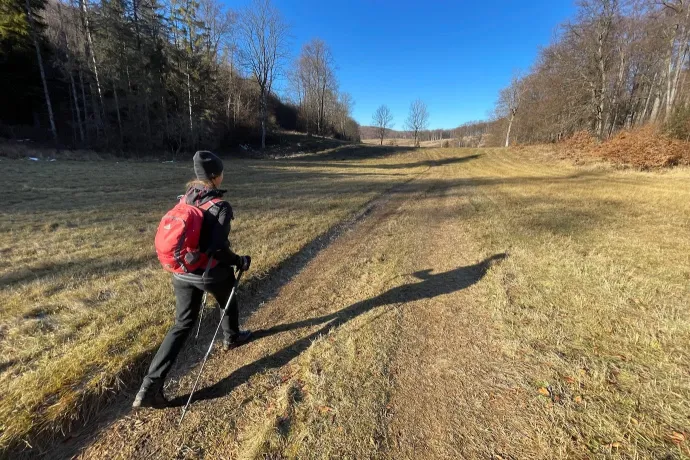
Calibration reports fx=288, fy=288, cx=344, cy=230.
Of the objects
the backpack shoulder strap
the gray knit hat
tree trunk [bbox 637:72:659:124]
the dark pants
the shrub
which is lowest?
the dark pants

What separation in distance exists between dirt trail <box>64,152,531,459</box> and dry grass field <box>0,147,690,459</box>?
0.05 ft

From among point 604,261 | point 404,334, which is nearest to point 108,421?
point 404,334

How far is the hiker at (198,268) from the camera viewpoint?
2280mm

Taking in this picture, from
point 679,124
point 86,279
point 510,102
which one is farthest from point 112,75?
point 510,102

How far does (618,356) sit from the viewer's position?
A: 269cm

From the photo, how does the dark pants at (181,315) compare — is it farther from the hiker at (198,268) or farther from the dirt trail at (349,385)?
the dirt trail at (349,385)

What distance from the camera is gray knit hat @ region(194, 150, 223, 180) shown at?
2.44 metres

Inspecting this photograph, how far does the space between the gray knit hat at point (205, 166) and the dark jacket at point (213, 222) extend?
0.36ft

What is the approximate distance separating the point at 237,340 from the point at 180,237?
1.43m

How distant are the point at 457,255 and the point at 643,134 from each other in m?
22.6

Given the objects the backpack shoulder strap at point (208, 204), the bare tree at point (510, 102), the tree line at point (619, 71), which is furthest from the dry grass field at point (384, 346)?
the bare tree at point (510, 102)

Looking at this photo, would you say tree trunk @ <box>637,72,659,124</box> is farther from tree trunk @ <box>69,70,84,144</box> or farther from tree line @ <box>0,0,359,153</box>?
tree trunk @ <box>69,70,84,144</box>

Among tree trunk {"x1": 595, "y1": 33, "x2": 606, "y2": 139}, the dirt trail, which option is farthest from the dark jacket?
tree trunk {"x1": 595, "y1": 33, "x2": 606, "y2": 139}

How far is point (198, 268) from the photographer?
2387mm
